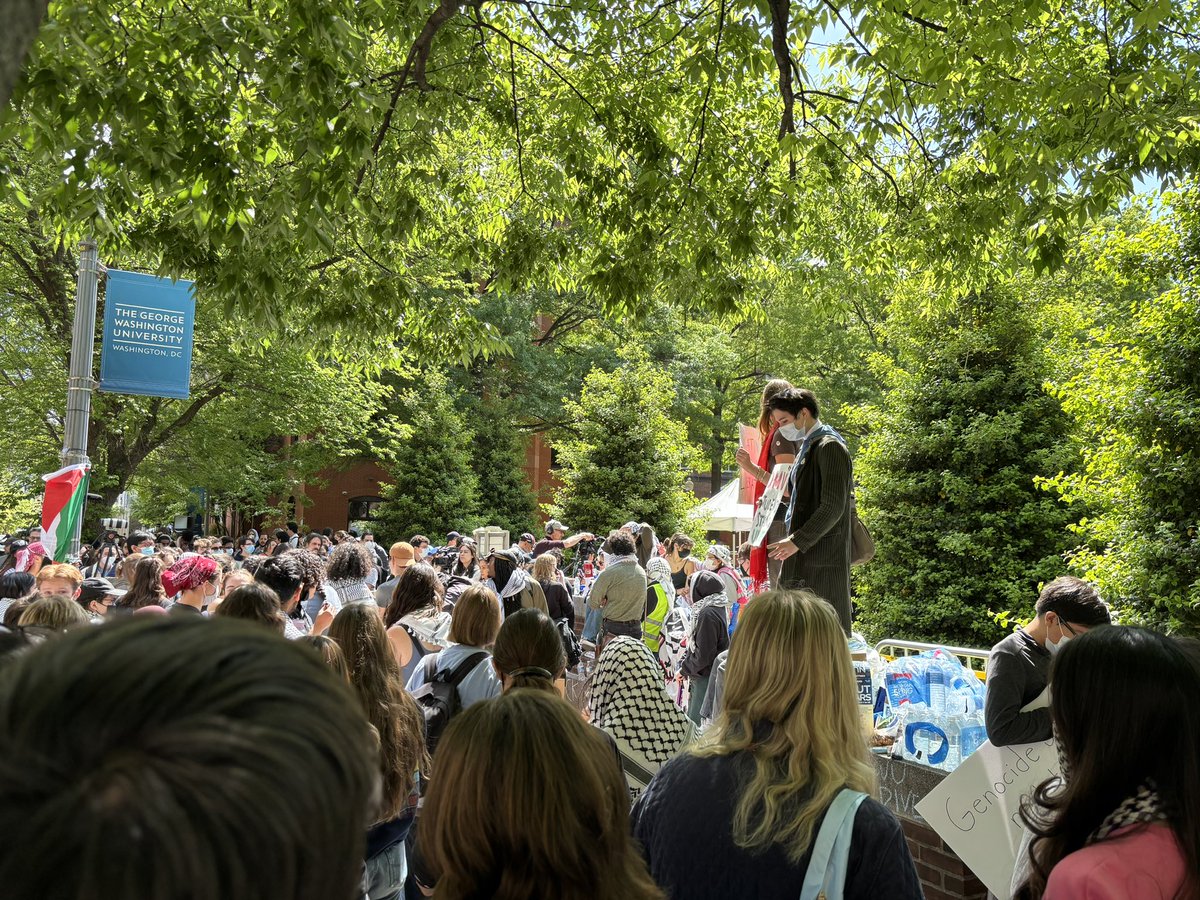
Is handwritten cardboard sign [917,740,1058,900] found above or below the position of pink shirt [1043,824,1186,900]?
below

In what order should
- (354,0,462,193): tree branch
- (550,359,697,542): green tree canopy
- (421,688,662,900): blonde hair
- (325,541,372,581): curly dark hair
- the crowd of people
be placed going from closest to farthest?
1. the crowd of people
2. (421,688,662,900): blonde hair
3. (354,0,462,193): tree branch
4. (325,541,372,581): curly dark hair
5. (550,359,697,542): green tree canopy

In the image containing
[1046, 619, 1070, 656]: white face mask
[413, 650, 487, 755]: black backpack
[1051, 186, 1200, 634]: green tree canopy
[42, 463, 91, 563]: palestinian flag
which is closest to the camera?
[1046, 619, 1070, 656]: white face mask

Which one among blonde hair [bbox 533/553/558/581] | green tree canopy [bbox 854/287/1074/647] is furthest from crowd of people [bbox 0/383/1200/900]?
green tree canopy [bbox 854/287/1074/647]

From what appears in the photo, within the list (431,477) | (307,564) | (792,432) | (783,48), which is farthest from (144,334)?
(431,477)

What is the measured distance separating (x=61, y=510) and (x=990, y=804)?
10.0 meters

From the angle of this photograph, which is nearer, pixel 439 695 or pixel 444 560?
pixel 439 695

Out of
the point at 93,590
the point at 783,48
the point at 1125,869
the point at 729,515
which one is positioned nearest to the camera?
the point at 1125,869

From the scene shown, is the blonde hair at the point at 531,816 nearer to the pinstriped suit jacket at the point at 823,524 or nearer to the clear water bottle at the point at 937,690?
the pinstriped suit jacket at the point at 823,524

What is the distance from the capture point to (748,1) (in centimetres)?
668

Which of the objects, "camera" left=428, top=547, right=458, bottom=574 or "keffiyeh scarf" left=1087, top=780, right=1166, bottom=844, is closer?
"keffiyeh scarf" left=1087, top=780, right=1166, bottom=844

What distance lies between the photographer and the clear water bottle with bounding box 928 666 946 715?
213 inches

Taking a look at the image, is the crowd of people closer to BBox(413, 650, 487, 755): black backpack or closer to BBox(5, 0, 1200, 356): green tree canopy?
BBox(413, 650, 487, 755): black backpack

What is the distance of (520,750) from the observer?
2.07 meters

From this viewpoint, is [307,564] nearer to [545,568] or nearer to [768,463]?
[768,463]
